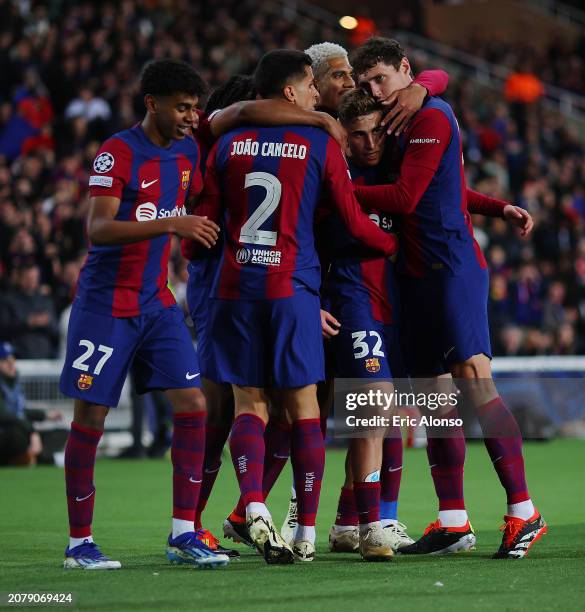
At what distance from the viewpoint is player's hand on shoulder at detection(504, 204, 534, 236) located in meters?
6.75

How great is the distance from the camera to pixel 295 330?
19.3 ft

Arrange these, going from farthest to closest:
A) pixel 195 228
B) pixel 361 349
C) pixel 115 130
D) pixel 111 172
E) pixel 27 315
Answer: pixel 115 130 < pixel 27 315 < pixel 361 349 < pixel 111 172 < pixel 195 228

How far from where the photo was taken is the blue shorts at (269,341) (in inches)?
231

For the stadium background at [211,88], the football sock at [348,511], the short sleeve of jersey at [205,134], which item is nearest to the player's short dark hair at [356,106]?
the short sleeve of jersey at [205,134]

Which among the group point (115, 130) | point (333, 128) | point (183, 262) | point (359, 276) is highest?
A: point (115, 130)

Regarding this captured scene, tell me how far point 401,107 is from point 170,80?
1.19m

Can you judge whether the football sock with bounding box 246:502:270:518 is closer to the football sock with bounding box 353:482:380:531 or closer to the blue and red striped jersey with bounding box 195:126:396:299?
the football sock with bounding box 353:482:380:531

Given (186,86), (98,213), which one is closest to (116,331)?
(98,213)

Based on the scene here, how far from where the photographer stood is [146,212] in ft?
19.2

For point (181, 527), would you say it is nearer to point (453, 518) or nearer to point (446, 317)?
point (453, 518)

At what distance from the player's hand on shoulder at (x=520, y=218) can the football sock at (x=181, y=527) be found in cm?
230

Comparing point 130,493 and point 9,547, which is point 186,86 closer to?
point 9,547

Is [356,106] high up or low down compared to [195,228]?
up

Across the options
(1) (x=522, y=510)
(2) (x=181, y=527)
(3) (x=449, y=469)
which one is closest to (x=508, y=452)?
(1) (x=522, y=510)
